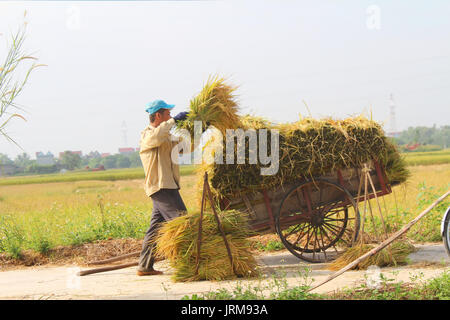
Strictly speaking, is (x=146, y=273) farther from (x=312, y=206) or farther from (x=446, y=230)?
(x=446, y=230)

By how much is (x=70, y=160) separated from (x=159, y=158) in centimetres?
4659

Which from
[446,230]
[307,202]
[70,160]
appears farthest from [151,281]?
[70,160]

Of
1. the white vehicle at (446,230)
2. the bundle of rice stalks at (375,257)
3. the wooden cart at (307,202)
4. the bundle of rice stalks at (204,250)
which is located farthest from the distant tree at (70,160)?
the white vehicle at (446,230)

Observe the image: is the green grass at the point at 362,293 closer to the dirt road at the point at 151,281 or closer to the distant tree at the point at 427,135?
the dirt road at the point at 151,281

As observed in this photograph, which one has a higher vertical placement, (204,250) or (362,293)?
(204,250)

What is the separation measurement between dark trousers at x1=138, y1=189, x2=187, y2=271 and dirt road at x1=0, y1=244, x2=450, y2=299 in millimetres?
243

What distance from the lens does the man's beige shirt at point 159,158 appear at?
542 centimetres

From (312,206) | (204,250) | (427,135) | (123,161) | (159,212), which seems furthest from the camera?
(427,135)

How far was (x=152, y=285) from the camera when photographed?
5207mm

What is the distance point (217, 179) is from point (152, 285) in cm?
140

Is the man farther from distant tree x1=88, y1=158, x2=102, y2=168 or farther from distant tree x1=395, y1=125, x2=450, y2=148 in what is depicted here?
distant tree x1=395, y1=125, x2=450, y2=148

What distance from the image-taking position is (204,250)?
5.27m
